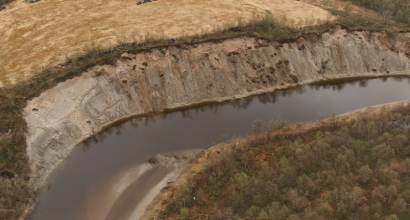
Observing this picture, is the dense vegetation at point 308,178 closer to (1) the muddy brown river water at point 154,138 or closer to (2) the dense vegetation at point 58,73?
(1) the muddy brown river water at point 154,138

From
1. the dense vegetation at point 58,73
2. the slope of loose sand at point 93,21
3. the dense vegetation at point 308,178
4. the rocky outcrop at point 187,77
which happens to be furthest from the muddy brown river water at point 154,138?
the slope of loose sand at point 93,21

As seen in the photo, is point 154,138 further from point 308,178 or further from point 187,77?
point 308,178

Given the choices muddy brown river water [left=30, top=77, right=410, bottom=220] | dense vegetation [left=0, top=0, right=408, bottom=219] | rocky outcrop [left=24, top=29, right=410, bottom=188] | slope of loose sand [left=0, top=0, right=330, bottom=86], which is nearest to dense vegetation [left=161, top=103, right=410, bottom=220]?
muddy brown river water [left=30, top=77, right=410, bottom=220]

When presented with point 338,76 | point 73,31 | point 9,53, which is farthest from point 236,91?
point 9,53

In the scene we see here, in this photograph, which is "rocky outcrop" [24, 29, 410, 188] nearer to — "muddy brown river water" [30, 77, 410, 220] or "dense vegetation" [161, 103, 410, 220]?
"muddy brown river water" [30, 77, 410, 220]

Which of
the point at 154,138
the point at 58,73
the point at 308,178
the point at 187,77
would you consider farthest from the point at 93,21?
the point at 308,178

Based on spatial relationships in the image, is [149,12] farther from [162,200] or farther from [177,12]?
[162,200]
